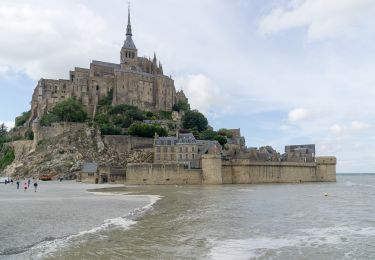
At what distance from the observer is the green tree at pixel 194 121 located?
82938 millimetres

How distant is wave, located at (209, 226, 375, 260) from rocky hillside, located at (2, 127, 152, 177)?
49068 mm

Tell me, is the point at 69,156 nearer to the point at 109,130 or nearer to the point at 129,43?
the point at 109,130

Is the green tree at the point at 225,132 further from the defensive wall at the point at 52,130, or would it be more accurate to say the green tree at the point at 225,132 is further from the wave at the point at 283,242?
→ the wave at the point at 283,242

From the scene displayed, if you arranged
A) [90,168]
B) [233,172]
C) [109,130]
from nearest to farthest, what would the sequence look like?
[90,168]
[233,172]
[109,130]

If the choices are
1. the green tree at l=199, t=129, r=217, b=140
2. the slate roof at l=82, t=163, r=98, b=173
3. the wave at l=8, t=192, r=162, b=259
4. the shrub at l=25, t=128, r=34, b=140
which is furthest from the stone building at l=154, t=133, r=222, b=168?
the wave at l=8, t=192, r=162, b=259

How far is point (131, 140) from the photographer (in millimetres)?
68688

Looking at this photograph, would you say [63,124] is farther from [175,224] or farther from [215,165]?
[175,224]

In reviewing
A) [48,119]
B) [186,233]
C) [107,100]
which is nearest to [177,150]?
[48,119]

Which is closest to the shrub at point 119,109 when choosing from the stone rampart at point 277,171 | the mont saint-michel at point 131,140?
the mont saint-michel at point 131,140

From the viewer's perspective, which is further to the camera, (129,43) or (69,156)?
(129,43)

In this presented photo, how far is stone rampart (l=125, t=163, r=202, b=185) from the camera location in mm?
54812

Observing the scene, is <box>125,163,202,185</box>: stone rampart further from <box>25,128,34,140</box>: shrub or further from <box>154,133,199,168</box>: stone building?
<box>25,128,34,140</box>: shrub

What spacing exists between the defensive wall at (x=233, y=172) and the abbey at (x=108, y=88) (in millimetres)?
31682

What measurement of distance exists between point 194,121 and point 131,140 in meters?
18.2
